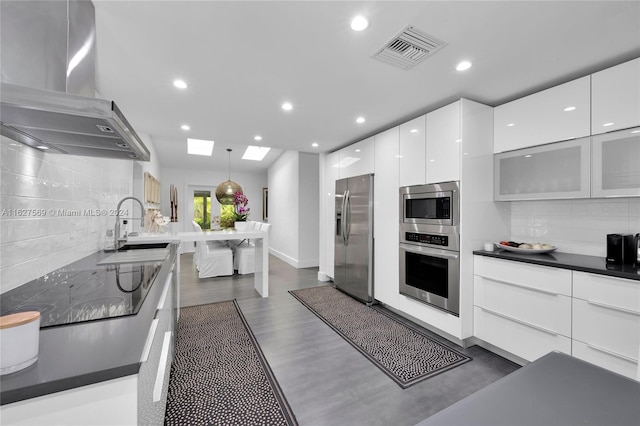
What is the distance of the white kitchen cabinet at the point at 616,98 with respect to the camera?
5.79ft

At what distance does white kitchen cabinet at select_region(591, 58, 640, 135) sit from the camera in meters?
1.76

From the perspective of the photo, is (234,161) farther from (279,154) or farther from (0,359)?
(0,359)

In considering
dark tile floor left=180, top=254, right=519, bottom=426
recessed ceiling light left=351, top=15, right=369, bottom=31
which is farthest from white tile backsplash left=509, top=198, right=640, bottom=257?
recessed ceiling light left=351, top=15, right=369, bottom=31

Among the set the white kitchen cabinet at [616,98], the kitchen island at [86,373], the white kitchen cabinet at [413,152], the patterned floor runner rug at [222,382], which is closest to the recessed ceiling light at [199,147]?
the patterned floor runner rug at [222,382]

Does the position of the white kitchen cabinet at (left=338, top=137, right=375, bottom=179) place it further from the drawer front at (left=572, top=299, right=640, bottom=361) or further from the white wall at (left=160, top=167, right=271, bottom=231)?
the white wall at (left=160, top=167, right=271, bottom=231)

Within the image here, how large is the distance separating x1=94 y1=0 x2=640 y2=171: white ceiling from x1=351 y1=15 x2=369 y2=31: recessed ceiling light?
0.11ft

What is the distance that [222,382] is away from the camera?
6.36ft

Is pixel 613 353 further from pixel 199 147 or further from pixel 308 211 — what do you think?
pixel 199 147

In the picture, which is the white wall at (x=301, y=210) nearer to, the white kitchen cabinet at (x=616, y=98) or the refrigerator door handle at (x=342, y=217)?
the refrigerator door handle at (x=342, y=217)

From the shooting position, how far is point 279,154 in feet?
22.4

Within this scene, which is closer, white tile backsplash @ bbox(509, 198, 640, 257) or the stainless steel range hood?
the stainless steel range hood

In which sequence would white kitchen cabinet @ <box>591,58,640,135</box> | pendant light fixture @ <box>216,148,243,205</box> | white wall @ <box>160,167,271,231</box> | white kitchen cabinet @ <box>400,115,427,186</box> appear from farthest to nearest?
1. white wall @ <box>160,167,271,231</box>
2. pendant light fixture @ <box>216,148,243,205</box>
3. white kitchen cabinet @ <box>400,115,427,186</box>
4. white kitchen cabinet @ <box>591,58,640,135</box>

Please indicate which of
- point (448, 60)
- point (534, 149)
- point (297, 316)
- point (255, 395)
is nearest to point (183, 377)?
point (255, 395)

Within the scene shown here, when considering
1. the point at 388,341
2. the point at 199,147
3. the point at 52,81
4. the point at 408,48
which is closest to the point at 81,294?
the point at 52,81
